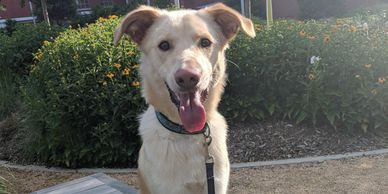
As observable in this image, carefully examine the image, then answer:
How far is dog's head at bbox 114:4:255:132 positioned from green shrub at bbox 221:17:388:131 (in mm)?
2507

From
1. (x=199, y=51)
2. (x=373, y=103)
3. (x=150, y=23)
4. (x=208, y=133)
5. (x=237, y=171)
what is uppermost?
(x=150, y=23)

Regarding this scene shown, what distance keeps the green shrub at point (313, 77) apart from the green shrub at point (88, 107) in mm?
1254

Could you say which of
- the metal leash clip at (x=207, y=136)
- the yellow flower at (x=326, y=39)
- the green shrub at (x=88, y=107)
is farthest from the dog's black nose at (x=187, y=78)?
the yellow flower at (x=326, y=39)

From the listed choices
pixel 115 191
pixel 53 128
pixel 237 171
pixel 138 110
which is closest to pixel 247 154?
pixel 237 171

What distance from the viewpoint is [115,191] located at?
392 cm

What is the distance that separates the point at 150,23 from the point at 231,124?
285cm

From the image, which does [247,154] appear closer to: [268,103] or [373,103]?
[268,103]

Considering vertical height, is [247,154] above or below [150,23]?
below

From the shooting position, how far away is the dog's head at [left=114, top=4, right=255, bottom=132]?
2546 mm

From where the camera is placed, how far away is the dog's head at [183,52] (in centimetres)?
255

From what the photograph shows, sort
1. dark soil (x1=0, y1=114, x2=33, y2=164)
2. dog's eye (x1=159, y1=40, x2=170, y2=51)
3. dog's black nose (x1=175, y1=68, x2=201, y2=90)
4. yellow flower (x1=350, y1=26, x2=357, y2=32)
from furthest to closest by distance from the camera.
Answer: dark soil (x1=0, y1=114, x2=33, y2=164) → yellow flower (x1=350, y1=26, x2=357, y2=32) → dog's eye (x1=159, y1=40, x2=170, y2=51) → dog's black nose (x1=175, y1=68, x2=201, y2=90)

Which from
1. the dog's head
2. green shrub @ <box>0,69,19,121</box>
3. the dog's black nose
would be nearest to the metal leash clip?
the dog's head

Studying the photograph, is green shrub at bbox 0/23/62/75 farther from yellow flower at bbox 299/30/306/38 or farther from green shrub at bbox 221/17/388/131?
yellow flower at bbox 299/30/306/38

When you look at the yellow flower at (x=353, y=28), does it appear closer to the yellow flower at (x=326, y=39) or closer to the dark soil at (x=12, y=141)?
the yellow flower at (x=326, y=39)
